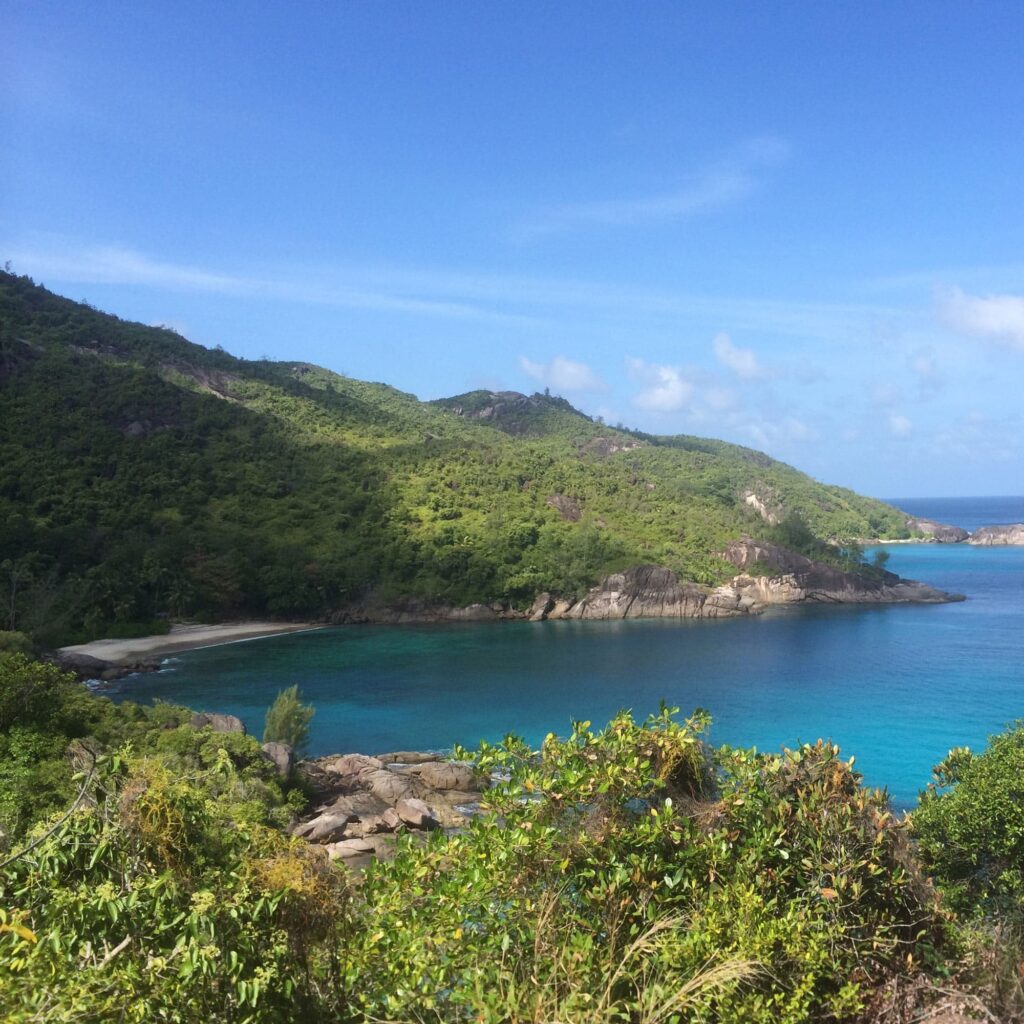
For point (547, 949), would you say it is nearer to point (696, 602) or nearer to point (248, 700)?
point (248, 700)

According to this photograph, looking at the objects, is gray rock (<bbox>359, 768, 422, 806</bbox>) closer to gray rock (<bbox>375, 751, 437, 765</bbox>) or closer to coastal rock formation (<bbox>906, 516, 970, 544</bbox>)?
gray rock (<bbox>375, 751, 437, 765</bbox>)

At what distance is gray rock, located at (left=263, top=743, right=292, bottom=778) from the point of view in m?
20.5

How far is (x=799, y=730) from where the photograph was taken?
95.8ft

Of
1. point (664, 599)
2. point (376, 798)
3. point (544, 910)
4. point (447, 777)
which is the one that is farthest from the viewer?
point (664, 599)

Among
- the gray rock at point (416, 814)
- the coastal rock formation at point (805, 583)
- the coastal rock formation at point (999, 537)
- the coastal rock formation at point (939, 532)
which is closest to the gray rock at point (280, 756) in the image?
the gray rock at point (416, 814)

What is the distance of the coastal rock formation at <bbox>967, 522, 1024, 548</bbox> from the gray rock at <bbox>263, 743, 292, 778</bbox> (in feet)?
372

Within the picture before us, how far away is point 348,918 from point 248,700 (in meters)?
31.0

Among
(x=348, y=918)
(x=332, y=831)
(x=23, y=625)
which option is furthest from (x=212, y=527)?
(x=348, y=918)

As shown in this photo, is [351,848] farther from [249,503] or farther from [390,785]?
[249,503]

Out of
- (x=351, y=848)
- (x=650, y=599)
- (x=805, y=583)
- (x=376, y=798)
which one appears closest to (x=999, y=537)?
(x=805, y=583)

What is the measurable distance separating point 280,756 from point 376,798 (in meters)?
2.84

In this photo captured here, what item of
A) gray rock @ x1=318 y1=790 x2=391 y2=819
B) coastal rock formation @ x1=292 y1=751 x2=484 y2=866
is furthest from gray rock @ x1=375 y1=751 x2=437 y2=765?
gray rock @ x1=318 y1=790 x2=391 y2=819

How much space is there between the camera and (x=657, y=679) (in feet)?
122

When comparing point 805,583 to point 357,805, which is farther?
point 805,583
